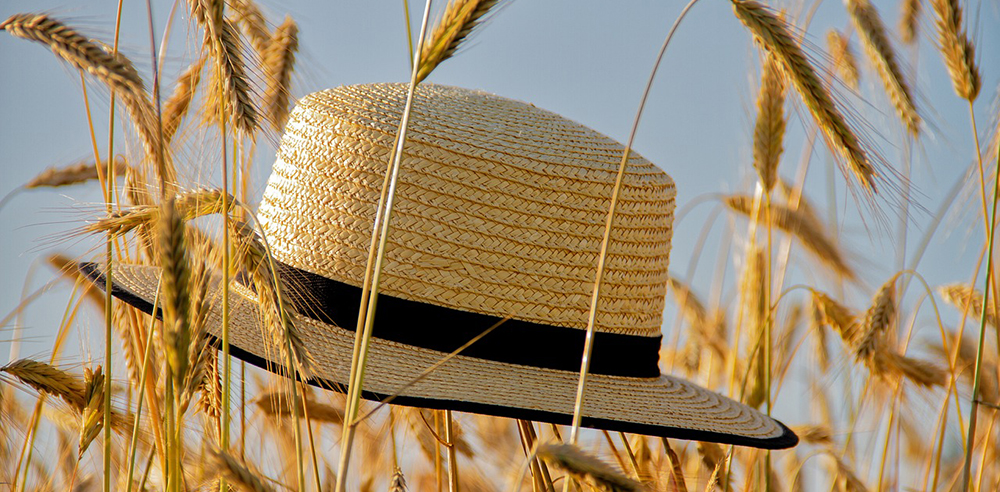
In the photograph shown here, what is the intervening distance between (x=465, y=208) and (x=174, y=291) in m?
0.74

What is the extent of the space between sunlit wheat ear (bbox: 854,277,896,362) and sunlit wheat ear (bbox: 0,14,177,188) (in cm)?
155

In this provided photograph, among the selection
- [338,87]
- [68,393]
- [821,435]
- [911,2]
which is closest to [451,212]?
[338,87]

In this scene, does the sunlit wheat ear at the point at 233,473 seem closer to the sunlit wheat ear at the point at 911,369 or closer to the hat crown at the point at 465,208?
the hat crown at the point at 465,208

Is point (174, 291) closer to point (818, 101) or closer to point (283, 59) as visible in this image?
point (283, 59)

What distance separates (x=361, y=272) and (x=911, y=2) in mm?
2127

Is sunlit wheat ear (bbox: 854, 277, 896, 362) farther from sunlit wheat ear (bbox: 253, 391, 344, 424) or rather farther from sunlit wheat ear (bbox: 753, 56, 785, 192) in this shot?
sunlit wheat ear (bbox: 253, 391, 344, 424)

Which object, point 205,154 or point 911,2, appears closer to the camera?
point 205,154

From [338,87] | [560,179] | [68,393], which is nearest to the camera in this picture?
[68,393]

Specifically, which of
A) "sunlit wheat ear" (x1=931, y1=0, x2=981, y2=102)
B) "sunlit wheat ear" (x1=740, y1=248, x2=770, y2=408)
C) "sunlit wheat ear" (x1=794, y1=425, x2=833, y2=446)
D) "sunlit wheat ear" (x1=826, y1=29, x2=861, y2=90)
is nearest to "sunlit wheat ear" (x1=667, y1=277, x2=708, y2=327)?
"sunlit wheat ear" (x1=740, y1=248, x2=770, y2=408)

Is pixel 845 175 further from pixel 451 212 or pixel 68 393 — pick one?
pixel 68 393

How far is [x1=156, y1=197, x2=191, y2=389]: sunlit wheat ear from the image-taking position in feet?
2.81

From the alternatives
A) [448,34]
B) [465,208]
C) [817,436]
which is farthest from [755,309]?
[448,34]

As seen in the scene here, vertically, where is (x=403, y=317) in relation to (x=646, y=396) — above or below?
above

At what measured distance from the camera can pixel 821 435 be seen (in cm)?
233
